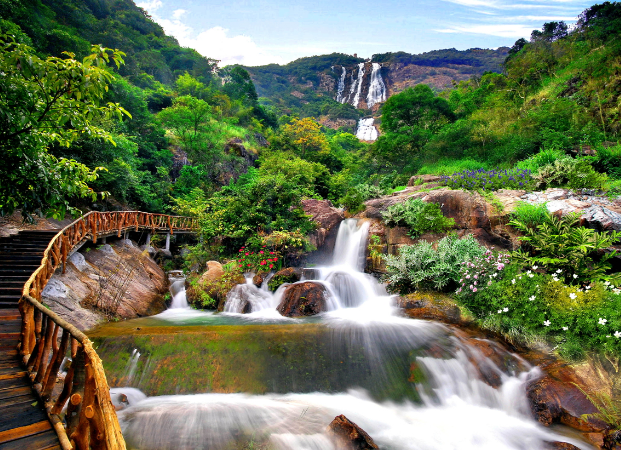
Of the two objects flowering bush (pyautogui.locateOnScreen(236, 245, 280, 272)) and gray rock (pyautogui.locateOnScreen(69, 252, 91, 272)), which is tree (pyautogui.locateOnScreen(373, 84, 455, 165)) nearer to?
flowering bush (pyautogui.locateOnScreen(236, 245, 280, 272))

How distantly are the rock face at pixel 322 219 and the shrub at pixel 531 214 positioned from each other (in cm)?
749

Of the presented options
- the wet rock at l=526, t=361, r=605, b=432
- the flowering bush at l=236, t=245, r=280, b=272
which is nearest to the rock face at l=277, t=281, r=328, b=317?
the flowering bush at l=236, t=245, r=280, b=272

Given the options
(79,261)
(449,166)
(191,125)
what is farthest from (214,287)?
(191,125)

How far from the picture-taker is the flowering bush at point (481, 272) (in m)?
7.80

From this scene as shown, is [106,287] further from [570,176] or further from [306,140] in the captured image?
[306,140]

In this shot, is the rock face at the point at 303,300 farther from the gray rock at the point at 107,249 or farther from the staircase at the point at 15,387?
the gray rock at the point at 107,249

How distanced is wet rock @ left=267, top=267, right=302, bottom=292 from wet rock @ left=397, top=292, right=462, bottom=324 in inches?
154

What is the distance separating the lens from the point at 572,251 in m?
7.37

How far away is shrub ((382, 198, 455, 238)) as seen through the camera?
11.7 m

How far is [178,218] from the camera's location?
759 inches

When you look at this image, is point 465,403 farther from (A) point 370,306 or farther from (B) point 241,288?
(B) point 241,288

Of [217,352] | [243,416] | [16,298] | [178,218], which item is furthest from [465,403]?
[178,218]

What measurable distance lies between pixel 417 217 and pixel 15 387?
38.8ft

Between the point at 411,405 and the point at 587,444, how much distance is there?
2.53 metres
